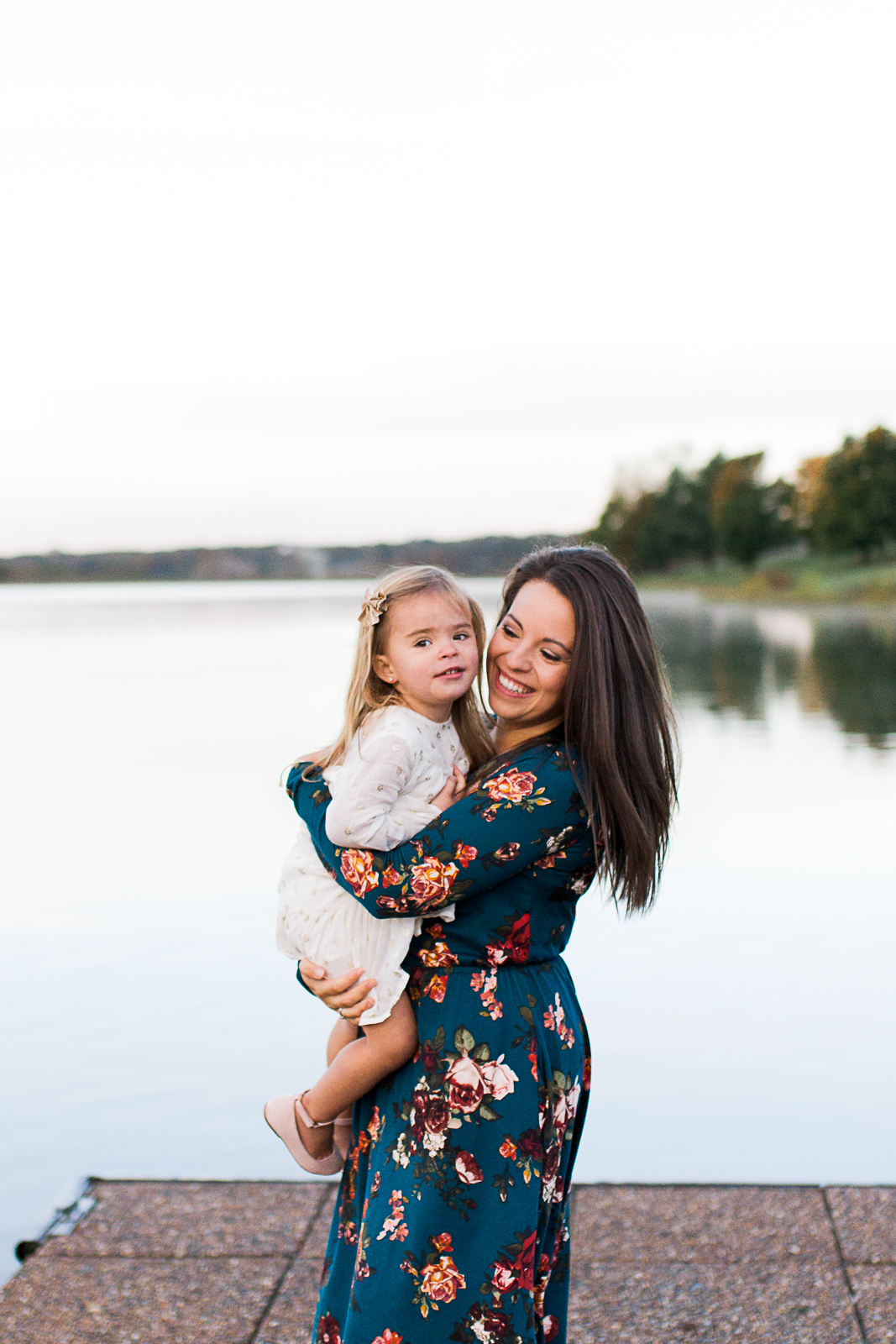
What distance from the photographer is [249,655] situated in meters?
27.3

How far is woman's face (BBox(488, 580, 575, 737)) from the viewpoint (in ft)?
7.30

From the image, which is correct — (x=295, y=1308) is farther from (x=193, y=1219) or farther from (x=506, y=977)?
(x=506, y=977)

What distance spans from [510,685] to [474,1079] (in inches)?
25.1

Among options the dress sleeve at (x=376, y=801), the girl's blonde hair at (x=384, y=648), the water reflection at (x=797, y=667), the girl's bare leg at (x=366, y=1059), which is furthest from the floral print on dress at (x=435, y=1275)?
the water reflection at (x=797, y=667)

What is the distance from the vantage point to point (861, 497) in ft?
201

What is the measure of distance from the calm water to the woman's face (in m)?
2.36

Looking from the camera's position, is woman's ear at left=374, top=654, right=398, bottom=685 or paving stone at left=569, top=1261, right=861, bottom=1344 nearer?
woman's ear at left=374, top=654, right=398, bottom=685

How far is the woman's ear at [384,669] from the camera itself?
7.97 feet

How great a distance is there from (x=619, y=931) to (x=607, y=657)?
4737mm

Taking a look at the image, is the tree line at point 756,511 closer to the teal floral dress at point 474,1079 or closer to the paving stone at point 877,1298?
the paving stone at point 877,1298

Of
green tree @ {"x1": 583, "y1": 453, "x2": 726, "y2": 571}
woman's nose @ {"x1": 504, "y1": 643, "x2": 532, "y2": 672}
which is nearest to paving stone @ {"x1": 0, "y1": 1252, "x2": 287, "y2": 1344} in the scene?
woman's nose @ {"x1": 504, "y1": 643, "x2": 532, "y2": 672}

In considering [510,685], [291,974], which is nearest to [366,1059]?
[510,685]

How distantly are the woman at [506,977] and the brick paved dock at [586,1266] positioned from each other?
31.4 inches

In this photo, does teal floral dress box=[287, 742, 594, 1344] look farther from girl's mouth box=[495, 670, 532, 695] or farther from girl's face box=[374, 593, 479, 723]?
girl's face box=[374, 593, 479, 723]
